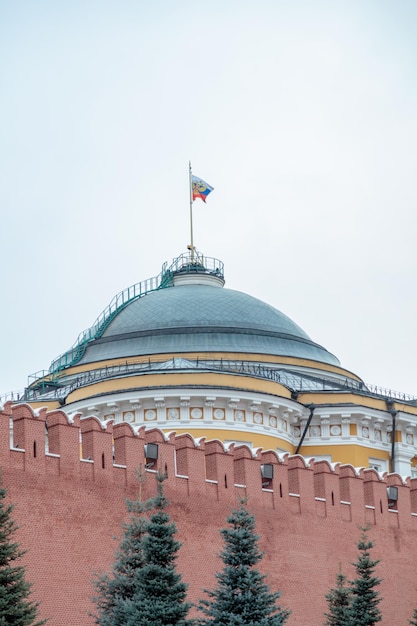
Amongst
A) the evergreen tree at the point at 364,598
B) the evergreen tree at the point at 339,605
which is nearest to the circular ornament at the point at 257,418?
the evergreen tree at the point at 364,598

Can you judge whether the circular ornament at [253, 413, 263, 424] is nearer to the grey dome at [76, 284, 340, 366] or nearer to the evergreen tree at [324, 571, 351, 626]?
the grey dome at [76, 284, 340, 366]

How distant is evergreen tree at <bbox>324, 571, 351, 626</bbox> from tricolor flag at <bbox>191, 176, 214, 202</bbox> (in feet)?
76.0

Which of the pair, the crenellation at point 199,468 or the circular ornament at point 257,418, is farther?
the circular ornament at point 257,418

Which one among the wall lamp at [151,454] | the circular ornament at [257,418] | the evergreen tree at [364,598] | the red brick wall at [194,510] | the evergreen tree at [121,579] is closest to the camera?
the evergreen tree at [121,579]

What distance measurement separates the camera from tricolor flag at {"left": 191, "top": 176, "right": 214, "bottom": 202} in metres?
48.0

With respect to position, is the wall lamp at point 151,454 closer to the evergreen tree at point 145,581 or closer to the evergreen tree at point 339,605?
the evergreen tree at point 145,581

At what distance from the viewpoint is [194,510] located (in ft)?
86.9

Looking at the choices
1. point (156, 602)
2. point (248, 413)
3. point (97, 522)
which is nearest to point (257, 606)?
point (156, 602)

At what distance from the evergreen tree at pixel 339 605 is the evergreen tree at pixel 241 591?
346cm

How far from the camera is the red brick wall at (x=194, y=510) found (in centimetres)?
Answer: 2369

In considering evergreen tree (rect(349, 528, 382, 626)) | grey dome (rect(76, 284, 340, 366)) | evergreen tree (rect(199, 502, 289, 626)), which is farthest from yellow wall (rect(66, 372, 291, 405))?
evergreen tree (rect(199, 502, 289, 626))

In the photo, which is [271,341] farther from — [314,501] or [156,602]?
[156,602]

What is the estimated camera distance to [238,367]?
38.3m

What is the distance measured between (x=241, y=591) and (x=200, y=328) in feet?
57.6
